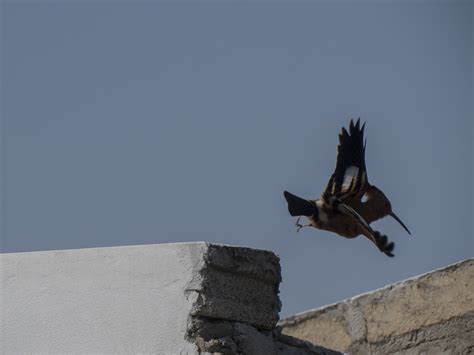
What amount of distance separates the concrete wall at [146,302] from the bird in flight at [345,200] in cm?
97

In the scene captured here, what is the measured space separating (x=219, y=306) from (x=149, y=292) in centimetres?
20

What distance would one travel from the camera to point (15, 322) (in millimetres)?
3029

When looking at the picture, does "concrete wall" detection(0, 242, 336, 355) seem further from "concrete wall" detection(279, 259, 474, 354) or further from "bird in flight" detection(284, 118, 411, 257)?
"concrete wall" detection(279, 259, 474, 354)

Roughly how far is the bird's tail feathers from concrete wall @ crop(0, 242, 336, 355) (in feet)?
3.10

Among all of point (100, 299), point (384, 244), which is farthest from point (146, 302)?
point (384, 244)

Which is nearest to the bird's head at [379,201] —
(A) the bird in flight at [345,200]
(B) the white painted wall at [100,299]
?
(A) the bird in flight at [345,200]

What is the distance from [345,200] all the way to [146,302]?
152 cm

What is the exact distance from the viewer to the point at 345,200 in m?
4.11

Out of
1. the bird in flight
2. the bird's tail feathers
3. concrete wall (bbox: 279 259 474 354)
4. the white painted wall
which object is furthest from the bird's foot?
the white painted wall

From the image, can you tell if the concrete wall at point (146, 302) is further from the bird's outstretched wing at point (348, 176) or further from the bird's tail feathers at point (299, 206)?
the bird's outstretched wing at point (348, 176)

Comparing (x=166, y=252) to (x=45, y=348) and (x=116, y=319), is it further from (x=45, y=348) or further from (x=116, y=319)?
(x=45, y=348)

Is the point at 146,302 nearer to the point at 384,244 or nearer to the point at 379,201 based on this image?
the point at 384,244

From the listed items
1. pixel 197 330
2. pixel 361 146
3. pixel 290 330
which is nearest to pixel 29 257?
pixel 197 330

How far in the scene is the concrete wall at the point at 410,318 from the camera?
4.19 meters
